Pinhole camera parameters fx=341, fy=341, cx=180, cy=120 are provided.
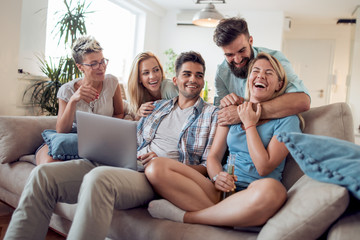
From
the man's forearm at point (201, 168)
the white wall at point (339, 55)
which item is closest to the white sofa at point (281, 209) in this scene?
the man's forearm at point (201, 168)

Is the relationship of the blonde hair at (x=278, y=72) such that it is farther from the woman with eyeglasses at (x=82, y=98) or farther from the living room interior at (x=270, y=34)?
the living room interior at (x=270, y=34)

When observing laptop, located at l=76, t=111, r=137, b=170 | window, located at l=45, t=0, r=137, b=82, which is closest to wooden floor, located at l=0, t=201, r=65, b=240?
laptop, located at l=76, t=111, r=137, b=170

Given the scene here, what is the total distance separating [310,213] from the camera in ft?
3.63

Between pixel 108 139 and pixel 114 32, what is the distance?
5051mm

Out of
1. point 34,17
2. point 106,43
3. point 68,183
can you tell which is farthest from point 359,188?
point 106,43

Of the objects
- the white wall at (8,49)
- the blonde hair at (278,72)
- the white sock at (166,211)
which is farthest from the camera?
the white wall at (8,49)

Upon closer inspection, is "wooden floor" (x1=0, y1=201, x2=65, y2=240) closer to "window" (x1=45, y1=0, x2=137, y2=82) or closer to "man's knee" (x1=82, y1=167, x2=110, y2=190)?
"man's knee" (x1=82, y1=167, x2=110, y2=190)

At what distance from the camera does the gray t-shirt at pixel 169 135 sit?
197 cm

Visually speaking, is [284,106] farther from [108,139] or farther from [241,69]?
[108,139]

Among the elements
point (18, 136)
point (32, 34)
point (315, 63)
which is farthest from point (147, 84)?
point (315, 63)

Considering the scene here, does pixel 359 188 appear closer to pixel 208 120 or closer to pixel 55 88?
pixel 208 120

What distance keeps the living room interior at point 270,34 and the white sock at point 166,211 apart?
9.72 ft

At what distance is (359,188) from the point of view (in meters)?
1.06

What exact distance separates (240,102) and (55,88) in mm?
2690
